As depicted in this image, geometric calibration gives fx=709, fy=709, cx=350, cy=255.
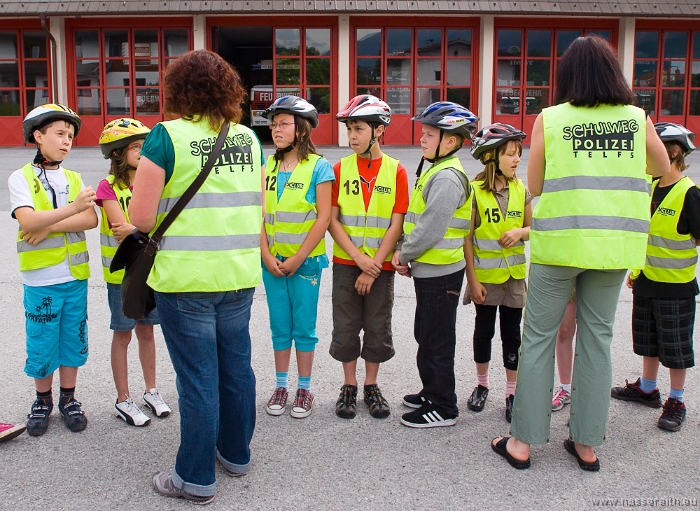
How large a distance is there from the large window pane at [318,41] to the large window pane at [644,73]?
10146 mm

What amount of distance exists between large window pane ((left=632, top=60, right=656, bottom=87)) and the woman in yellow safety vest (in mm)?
22261

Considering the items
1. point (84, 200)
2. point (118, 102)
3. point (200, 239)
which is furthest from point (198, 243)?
point (118, 102)

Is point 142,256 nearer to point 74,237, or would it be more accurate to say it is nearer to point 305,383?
point 74,237

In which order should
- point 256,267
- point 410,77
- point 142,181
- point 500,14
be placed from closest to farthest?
point 142,181, point 256,267, point 500,14, point 410,77

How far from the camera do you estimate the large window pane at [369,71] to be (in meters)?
22.7

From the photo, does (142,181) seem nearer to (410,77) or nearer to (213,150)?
(213,150)

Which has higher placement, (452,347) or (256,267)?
(256,267)

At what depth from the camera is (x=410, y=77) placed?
2273 centimetres

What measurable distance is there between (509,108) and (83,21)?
13842 mm

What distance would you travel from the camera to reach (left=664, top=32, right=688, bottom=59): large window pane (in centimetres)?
2331

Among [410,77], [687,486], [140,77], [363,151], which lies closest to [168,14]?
[140,77]

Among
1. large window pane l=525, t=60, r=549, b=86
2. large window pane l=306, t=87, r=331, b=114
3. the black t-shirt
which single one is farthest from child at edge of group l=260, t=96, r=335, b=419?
large window pane l=525, t=60, r=549, b=86

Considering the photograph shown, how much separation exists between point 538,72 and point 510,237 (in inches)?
808

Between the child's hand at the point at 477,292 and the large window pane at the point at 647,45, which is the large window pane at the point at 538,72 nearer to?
the large window pane at the point at 647,45
